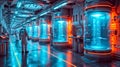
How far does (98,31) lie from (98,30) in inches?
2.2

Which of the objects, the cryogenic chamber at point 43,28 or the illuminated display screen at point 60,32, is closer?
the illuminated display screen at point 60,32

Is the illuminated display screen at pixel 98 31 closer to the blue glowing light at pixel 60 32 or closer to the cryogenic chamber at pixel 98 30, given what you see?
the cryogenic chamber at pixel 98 30

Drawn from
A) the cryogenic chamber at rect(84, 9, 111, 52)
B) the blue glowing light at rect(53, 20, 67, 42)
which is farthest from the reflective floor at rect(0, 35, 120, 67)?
the blue glowing light at rect(53, 20, 67, 42)

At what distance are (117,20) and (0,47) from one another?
23.2ft

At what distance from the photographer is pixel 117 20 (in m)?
11.1

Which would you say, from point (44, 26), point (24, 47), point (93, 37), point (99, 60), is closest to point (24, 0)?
point (24, 47)

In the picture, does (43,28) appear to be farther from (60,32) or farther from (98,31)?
(98,31)

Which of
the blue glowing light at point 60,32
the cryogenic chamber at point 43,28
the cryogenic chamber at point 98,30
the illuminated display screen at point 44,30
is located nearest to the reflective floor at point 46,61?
the cryogenic chamber at point 98,30

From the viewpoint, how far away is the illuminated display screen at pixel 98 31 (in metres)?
10.8

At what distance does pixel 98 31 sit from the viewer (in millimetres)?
10758

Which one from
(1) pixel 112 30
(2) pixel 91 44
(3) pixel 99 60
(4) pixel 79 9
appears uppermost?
(4) pixel 79 9

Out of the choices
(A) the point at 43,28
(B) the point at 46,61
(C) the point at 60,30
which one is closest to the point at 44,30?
(A) the point at 43,28

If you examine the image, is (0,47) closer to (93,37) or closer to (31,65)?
(31,65)

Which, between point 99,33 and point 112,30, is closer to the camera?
point 99,33
